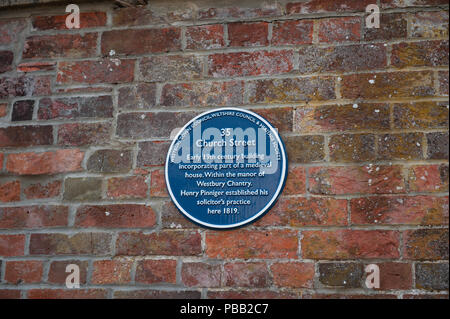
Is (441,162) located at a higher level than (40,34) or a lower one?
lower

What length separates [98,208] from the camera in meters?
1.87

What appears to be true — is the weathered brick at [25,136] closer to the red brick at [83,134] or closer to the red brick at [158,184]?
the red brick at [83,134]

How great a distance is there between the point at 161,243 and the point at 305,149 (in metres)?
0.70

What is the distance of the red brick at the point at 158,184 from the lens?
1.83 meters

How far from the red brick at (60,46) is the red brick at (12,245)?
2.71 ft

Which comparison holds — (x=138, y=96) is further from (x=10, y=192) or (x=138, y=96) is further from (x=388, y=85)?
(x=388, y=85)

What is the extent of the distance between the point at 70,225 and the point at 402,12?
165cm

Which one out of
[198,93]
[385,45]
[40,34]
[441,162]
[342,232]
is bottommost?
[342,232]

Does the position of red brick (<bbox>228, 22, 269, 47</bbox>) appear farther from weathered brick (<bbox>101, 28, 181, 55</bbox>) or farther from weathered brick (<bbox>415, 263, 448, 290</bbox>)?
weathered brick (<bbox>415, 263, 448, 290</bbox>)

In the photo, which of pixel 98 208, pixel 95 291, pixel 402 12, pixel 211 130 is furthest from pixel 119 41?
pixel 402 12

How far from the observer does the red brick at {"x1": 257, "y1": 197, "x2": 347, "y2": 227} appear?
1.70 m

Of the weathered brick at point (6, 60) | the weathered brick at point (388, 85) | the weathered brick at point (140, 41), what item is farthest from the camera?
the weathered brick at point (6, 60)

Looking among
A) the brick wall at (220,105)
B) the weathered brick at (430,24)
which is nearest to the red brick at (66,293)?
the brick wall at (220,105)

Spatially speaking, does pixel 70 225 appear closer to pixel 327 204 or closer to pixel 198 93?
pixel 198 93
